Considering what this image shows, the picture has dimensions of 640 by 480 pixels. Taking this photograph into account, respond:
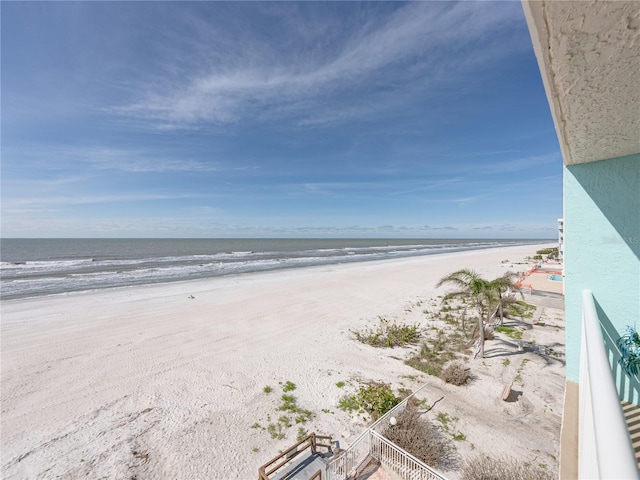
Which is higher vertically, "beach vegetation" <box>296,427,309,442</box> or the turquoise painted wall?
the turquoise painted wall

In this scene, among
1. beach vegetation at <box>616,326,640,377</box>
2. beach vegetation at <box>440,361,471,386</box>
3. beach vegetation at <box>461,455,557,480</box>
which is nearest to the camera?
beach vegetation at <box>616,326,640,377</box>

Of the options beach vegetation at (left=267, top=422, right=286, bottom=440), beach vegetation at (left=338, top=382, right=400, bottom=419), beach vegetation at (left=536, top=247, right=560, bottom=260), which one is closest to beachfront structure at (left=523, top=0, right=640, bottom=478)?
beach vegetation at (left=338, top=382, right=400, bottom=419)

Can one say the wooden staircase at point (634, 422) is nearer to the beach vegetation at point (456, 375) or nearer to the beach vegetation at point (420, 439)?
the beach vegetation at point (420, 439)

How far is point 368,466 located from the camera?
6070 mm

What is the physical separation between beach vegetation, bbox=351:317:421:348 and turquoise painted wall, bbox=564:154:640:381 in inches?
315

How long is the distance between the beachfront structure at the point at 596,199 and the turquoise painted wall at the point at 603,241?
0.01 m

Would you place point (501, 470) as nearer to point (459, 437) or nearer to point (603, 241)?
point (459, 437)

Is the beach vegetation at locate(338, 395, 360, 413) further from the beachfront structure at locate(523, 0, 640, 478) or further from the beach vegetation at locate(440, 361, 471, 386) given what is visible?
the beachfront structure at locate(523, 0, 640, 478)

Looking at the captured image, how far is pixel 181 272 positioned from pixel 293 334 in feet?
78.1

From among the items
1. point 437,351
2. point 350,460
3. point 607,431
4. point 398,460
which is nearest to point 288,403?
point 350,460

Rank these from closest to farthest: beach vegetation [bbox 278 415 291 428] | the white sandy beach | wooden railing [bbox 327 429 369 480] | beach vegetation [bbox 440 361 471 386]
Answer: wooden railing [bbox 327 429 369 480] → the white sandy beach → beach vegetation [bbox 278 415 291 428] → beach vegetation [bbox 440 361 471 386]

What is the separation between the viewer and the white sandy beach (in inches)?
251

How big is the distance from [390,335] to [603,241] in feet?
30.8

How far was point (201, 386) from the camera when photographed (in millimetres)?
9023
